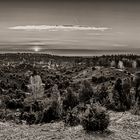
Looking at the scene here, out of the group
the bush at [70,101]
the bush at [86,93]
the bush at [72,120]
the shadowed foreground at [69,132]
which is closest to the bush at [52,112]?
the shadowed foreground at [69,132]

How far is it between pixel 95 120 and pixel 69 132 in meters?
1.58

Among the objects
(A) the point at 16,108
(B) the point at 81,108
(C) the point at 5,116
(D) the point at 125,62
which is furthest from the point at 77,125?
(D) the point at 125,62

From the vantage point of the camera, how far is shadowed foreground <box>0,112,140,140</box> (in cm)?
1753

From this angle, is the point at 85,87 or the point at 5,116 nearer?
the point at 5,116

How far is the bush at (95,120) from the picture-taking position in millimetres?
18359

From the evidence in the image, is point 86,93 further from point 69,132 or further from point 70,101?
point 69,132

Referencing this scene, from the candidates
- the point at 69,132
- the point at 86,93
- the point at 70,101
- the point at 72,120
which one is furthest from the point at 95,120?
the point at 86,93

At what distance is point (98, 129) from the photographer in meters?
18.5

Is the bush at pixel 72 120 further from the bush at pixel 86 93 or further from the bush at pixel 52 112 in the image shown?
the bush at pixel 86 93

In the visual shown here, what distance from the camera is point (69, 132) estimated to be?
1867 cm

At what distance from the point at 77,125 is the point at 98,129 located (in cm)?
224

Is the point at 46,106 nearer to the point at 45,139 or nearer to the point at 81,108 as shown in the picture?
the point at 81,108

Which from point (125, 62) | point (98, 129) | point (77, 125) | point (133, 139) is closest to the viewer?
point (133, 139)

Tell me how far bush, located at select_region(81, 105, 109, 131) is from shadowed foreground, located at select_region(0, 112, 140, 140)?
391mm
